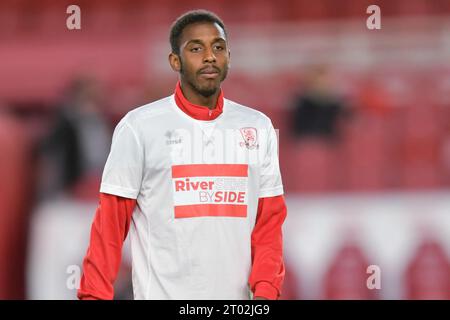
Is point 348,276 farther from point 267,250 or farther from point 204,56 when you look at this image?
point 204,56

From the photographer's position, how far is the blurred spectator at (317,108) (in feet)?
17.0

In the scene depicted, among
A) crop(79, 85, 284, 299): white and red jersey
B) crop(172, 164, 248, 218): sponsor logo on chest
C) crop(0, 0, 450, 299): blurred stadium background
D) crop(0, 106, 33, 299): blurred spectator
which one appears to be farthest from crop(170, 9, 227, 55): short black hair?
crop(0, 106, 33, 299): blurred spectator

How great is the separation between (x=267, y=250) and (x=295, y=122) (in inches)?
130

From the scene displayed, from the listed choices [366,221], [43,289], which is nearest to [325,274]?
[366,221]

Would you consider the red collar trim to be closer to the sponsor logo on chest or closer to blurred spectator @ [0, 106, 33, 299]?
the sponsor logo on chest

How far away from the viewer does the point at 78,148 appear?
4828mm

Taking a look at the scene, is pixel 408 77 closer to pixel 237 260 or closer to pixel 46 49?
pixel 46 49

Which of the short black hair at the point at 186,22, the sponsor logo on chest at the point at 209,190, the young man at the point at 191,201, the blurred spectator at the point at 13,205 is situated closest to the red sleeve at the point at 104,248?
the young man at the point at 191,201

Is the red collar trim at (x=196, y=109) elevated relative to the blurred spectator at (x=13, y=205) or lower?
elevated

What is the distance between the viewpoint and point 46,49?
19.7ft

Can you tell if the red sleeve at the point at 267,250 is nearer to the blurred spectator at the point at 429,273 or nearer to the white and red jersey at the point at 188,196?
the white and red jersey at the point at 188,196

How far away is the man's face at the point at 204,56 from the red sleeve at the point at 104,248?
271 mm

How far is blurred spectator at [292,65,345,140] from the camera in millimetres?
5184
